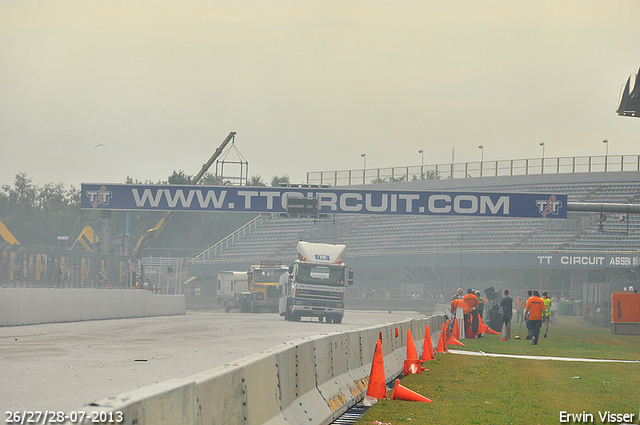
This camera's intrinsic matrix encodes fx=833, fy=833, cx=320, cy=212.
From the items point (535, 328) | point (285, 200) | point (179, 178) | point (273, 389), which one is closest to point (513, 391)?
point (273, 389)

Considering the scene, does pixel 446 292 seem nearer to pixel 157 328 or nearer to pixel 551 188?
pixel 551 188

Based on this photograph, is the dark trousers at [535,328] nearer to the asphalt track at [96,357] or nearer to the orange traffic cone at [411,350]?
the asphalt track at [96,357]

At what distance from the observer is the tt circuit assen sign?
141 feet

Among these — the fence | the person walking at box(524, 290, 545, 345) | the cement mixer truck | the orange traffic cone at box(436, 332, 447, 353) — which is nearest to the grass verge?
the orange traffic cone at box(436, 332, 447, 353)

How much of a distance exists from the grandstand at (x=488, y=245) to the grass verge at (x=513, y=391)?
3911cm

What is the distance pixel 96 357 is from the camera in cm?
1543

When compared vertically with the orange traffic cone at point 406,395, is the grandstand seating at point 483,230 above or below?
above

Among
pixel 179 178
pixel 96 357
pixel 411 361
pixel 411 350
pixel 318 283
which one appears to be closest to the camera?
pixel 411 361

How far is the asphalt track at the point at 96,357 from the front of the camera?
1026cm

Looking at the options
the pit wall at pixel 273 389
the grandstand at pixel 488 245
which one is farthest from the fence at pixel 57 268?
the grandstand at pixel 488 245

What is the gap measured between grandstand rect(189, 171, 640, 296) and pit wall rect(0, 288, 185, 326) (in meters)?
26.0

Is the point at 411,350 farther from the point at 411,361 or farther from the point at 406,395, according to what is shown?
the point at 406,395

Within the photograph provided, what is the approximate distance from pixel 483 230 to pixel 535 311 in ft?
141

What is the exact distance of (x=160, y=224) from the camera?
65.2m
